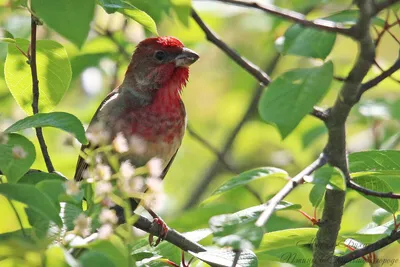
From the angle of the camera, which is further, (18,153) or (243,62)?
(243,62)

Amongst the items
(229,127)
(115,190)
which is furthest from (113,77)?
(115,190)

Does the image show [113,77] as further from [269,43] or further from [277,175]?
[277,175]

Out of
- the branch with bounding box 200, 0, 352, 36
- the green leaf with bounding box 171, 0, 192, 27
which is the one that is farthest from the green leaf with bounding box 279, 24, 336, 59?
the green leaf with bounding box 171, 0, 192, 27

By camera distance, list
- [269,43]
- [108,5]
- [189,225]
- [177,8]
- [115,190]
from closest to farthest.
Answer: [115,190] → [108,5] → [177,8] → [189,225] → [269,43]

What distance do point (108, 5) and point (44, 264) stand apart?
1.03 meters

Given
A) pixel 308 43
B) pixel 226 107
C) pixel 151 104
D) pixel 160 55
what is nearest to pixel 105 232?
pixel 308 43

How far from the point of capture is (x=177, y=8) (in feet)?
11.8

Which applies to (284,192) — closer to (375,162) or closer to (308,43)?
(308,43)

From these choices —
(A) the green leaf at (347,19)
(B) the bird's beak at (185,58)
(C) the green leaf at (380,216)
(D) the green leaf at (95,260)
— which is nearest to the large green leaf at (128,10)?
(A) the green leaf at (347,19)

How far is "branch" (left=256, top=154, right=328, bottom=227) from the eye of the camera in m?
2.40

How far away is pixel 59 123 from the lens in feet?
9.63

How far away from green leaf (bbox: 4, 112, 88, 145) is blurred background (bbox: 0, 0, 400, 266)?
5.06ft

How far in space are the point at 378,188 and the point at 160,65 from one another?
2334 mm

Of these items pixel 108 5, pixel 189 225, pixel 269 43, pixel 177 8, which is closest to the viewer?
pixel 108 5
